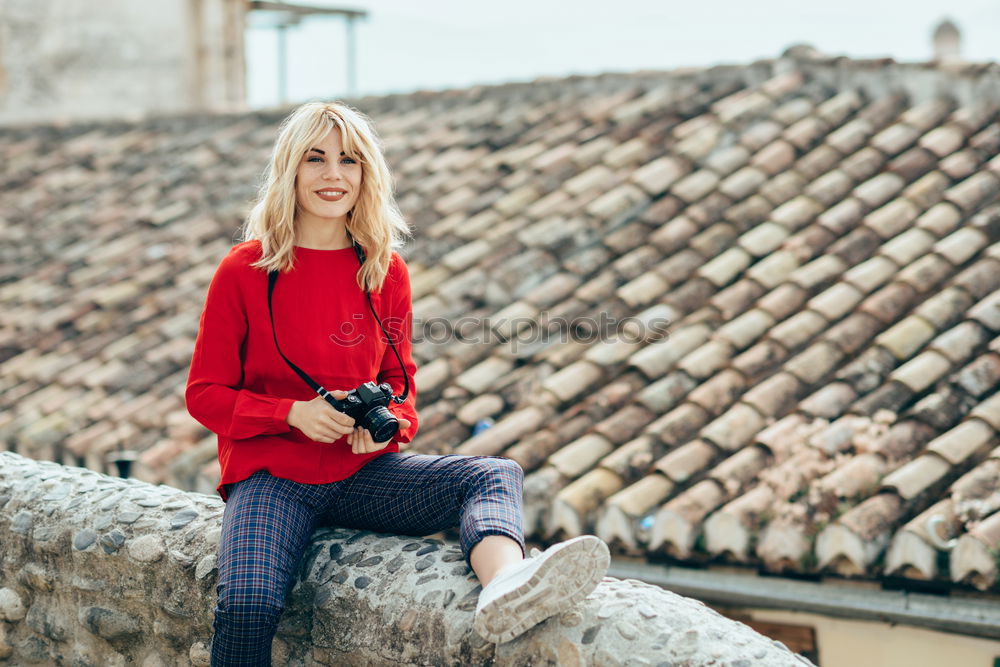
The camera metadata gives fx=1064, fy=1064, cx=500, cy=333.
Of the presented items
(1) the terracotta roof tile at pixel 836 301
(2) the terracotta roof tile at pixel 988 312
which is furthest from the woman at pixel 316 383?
(2) the terracotta roof tile at pixel 988 312

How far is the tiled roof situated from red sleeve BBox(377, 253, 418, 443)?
48.2 inches

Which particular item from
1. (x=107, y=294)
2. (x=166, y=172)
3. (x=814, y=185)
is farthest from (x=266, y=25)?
(x=814, y=185)

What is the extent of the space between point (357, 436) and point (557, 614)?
1.95ft

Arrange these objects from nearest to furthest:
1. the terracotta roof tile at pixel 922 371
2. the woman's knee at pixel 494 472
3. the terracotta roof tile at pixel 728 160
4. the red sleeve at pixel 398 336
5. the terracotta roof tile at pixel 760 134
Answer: the woman's knee at pixel 494 472 < the red sleeve at pixel 398 336 < the terracotta roof tile at pixel 922 371 < the terracotta roof tile at pixel 728 160 < the terracotta roof tile at pixel 760 134

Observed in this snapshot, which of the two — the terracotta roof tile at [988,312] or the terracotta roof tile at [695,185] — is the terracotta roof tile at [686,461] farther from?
the terracotta roof tile at [695,185]

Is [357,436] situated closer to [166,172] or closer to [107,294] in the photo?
[107,294]

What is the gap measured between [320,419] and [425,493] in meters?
0.31

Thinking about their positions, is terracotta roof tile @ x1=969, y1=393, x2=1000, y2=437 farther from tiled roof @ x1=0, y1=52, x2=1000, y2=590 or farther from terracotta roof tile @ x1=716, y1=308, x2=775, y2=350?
terracotta roof tile @ x1=716, y1=308, x2=775, y2=350

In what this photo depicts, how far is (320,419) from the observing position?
2215 millimetres

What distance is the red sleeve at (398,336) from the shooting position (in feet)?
8.08

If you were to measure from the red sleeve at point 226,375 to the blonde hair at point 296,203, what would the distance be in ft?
0.29

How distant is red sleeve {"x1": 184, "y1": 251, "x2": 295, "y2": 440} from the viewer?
2260 mm

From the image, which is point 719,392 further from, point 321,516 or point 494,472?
point 321,516

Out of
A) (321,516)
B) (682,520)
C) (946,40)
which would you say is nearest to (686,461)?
(682,520)
